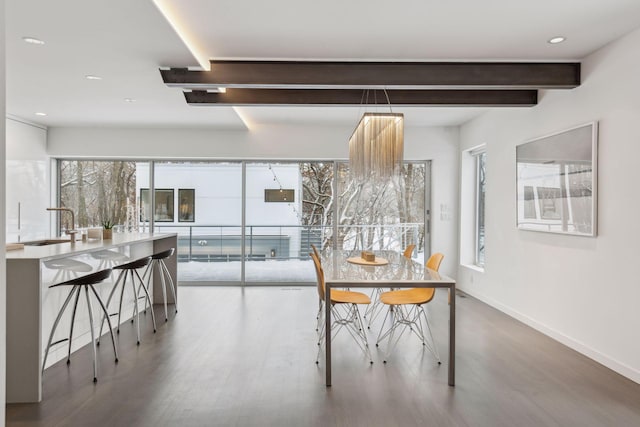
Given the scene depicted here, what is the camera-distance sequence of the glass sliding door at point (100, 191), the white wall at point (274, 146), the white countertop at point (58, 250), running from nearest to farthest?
the white countertop at point (58, 250) → the white wall at point (274, 146) → the glass sliding door at point (100, 191)

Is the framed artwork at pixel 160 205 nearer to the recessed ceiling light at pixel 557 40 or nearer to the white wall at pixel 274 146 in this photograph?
the white wall at pixel 274 146

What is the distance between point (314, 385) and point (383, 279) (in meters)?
0.93

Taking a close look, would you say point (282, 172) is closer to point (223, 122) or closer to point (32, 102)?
point (223, 122)

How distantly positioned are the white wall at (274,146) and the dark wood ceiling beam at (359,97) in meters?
2.04

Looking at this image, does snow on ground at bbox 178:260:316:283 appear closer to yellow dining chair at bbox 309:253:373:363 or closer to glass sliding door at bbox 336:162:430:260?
glass sliding door at bbox 336:162:430:260

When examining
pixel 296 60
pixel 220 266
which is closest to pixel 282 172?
pixel 220 266

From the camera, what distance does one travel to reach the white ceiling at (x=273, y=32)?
8.64 feet

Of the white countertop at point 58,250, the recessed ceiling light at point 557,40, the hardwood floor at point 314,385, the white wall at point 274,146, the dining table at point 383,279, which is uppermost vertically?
the recessed ceiling light at point 557,40

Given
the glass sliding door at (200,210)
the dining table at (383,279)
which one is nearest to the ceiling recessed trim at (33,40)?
the dining table at (383,279)

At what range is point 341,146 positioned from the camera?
644 cm

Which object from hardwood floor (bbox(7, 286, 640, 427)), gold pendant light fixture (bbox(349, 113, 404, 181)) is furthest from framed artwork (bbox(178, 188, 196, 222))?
gold pendant light fixture (bbox(349, 113, 404, 181))

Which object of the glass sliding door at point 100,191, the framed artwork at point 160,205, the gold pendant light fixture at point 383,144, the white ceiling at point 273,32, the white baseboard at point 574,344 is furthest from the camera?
the framed artwork at point 160,205

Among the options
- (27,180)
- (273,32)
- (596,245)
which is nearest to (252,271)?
(27,180)

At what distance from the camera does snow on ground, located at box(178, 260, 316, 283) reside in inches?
265
